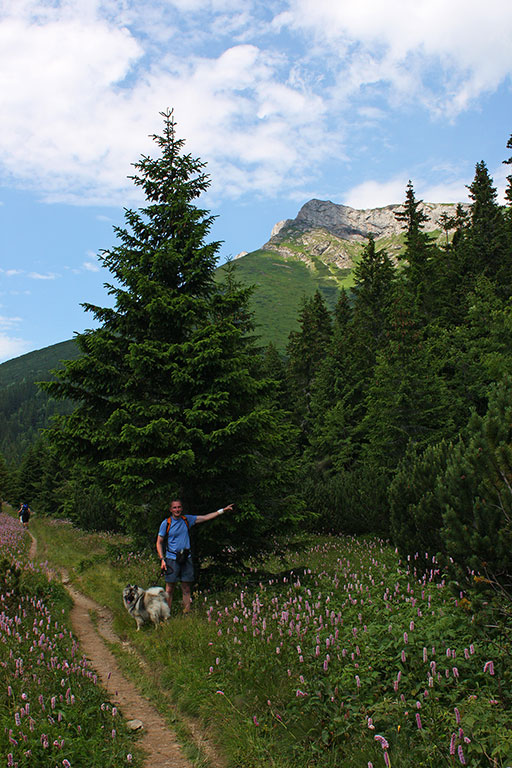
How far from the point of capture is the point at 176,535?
825 cm

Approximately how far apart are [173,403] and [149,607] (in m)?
4.09

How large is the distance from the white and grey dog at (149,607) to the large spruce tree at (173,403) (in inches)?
58.3

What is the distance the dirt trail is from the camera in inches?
173

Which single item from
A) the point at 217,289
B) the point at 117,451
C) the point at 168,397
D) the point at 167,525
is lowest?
the point at 167,525

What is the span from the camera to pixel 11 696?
4.63 meters

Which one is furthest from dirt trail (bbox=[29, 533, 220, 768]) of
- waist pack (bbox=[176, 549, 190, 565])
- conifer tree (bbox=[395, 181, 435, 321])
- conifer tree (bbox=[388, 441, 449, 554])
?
conifer tree (bbox=[395, 181, 435, 321])

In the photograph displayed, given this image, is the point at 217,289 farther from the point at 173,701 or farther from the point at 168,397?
the point at 173,701

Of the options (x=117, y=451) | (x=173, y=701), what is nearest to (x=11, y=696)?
(x=173, y=701)

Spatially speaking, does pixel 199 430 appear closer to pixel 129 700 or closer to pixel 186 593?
pixel 186 593

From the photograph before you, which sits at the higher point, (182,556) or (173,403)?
(173,403)

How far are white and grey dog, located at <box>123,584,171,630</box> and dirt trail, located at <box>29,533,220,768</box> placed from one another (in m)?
0.56

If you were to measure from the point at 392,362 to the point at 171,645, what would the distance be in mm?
24129

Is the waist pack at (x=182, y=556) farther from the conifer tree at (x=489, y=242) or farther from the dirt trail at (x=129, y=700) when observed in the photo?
the conifer tree at (x=489, y=242)

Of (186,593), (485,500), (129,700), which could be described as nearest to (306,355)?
(186,593)
